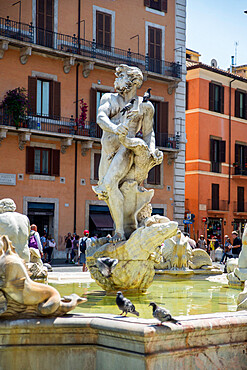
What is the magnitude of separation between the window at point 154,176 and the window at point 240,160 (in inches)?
376

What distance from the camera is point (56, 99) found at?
92.1 feet

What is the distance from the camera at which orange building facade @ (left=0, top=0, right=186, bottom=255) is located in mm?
26562

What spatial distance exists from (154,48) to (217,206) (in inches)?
431

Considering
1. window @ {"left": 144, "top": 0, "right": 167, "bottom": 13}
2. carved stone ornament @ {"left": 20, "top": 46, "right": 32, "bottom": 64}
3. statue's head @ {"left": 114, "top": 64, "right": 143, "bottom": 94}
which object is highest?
window @ {"left": 144, "top": 0, "right": 167, "bottom": 13}

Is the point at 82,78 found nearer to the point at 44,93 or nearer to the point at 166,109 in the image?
the point at 44,93

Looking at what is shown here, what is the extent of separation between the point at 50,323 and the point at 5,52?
77.2 feet

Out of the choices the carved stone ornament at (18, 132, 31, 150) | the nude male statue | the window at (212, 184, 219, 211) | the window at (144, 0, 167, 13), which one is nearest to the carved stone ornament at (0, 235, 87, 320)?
the nude male statue

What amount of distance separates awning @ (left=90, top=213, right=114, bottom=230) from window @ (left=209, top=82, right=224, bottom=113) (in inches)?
508

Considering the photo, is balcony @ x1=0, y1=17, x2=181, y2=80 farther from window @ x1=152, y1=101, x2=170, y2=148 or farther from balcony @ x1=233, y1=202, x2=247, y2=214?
balcony @ x1=233, y1=202, x2=247, y2=214

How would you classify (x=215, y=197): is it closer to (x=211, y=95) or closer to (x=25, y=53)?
(x=211, y=95)

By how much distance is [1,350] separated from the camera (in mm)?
4438

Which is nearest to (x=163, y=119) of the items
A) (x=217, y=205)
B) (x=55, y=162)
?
(x=55, y=162)

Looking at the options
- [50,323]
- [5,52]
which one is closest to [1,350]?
[50,323]

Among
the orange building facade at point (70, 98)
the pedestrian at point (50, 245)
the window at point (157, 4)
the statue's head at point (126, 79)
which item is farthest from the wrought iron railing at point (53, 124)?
the statue's head at point (126, 79)
